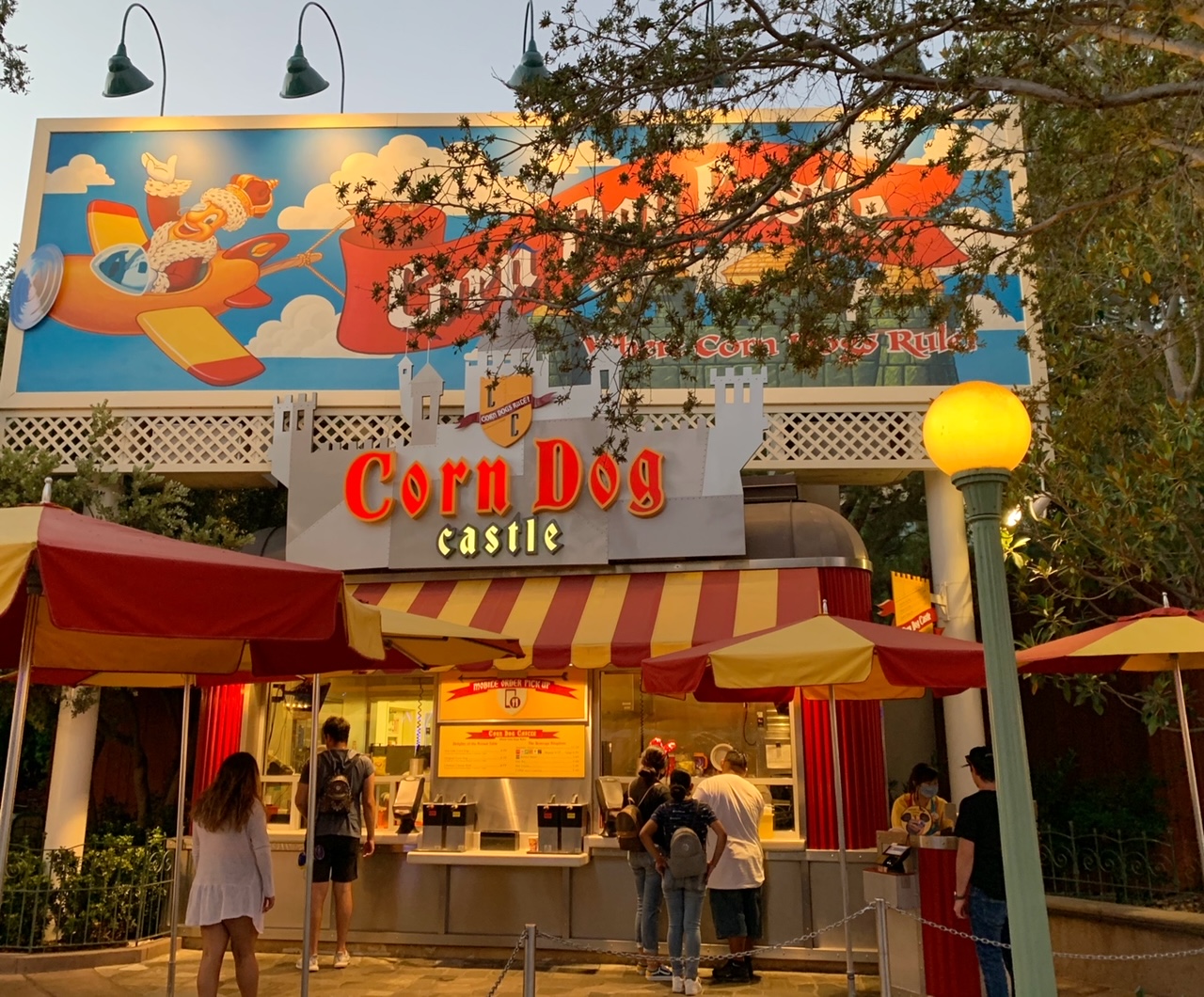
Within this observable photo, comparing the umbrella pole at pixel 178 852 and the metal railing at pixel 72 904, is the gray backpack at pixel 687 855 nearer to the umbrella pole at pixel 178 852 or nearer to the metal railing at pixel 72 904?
the umbrella pole at pixel 178 852

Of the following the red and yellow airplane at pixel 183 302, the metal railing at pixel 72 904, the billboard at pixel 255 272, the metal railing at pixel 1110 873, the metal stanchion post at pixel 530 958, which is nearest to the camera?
the metal stanchion post at pixel 530 958

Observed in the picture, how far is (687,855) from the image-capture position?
8.13 meters

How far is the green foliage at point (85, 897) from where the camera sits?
9.61 m

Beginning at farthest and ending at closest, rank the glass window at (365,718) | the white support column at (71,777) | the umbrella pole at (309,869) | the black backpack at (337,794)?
the glass window at (365,718), the white support column at (71,777), the black backpack at (337,794), the umbrella pole at (309,869)

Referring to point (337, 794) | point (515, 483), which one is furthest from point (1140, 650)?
point (515, 483)

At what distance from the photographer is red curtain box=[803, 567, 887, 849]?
10094 mm

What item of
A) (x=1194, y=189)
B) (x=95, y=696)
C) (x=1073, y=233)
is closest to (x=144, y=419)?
(x=95, y=696)

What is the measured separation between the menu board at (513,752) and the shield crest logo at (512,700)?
0.19 metres

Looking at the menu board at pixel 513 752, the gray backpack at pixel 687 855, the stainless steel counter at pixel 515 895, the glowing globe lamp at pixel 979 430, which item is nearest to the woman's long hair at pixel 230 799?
the gray backpack at pixel 687 855

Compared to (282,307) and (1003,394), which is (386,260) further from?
(1003,394)

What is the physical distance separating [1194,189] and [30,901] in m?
10.3

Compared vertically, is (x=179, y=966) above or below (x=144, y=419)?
below

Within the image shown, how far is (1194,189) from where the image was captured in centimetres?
615

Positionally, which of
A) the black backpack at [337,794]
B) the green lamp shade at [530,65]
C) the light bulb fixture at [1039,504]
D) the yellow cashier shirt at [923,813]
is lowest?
the yellow cashier shirt at [923,813]
